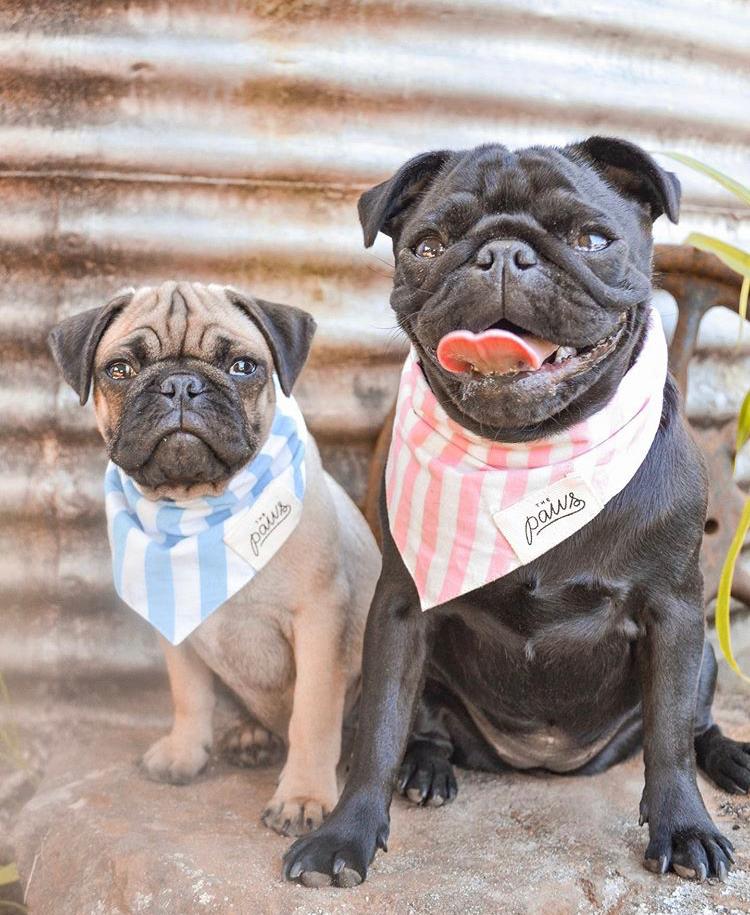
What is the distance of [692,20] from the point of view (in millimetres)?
3096

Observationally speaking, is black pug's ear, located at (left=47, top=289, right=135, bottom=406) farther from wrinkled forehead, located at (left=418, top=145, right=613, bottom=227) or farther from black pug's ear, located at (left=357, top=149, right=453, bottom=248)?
wrinkled forehead, located at (left=418, top=145, right=613, bottom=227)

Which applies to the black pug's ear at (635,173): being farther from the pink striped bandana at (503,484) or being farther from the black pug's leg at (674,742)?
the black pug's leg at (674,742)

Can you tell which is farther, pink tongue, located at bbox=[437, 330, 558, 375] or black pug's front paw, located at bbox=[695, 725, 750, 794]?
black pug's front paw, located at bbox=[695, 725, 750, 794]

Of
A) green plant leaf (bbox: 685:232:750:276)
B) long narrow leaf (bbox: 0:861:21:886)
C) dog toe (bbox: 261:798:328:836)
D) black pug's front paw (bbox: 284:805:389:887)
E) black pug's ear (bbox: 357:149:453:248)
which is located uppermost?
green plant leaf (bbox: 685:232:750:276)

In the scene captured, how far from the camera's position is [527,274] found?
183cm

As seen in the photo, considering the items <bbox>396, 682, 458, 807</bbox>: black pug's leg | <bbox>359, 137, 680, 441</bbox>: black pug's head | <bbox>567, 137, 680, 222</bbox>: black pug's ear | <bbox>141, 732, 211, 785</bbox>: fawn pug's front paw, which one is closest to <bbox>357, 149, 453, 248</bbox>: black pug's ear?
<bbox>359, 137, 680, 441</bbox>: black pug's head

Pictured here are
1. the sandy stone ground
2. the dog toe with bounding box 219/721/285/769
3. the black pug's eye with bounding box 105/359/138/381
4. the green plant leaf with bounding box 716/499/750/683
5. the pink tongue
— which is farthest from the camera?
the dog toe with bounding box 219/721/285/769

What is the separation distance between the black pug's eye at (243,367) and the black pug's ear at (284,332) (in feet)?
0.18

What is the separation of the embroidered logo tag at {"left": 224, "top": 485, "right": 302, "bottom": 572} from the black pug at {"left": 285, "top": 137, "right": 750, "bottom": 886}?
298 mm

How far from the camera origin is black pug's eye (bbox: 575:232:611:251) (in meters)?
1.93

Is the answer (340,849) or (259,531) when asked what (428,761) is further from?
(259,531)

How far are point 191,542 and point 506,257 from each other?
3.48 feet

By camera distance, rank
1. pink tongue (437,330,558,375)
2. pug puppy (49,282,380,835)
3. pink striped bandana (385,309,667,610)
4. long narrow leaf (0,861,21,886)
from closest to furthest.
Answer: pink tongue (437,330,558,375) → pink striped bandana (385,309,667,610) → pug puppy (49,282,380,835) → long narrow leaf (0,861,21,886)

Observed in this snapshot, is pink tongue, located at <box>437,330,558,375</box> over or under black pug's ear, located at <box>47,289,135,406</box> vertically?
over
